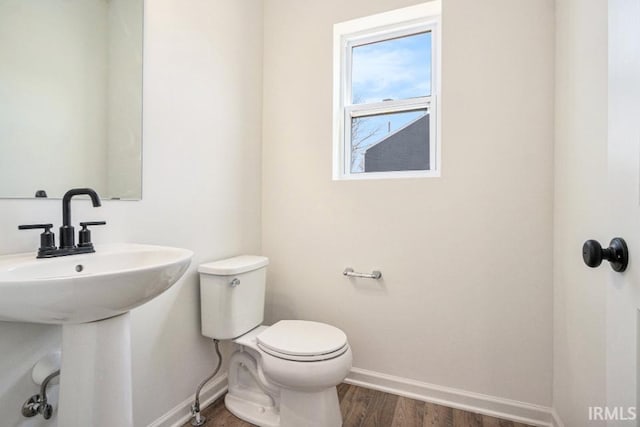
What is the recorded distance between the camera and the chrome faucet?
938 millimetres

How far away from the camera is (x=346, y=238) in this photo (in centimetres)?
186

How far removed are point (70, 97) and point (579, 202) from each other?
6.29 ft

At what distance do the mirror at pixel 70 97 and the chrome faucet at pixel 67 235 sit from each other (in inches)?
4.6

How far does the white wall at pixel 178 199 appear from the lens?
98 centimetres

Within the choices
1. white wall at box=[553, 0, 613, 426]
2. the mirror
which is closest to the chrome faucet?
the mirror

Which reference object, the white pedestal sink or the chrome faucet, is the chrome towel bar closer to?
the white pedestal sink

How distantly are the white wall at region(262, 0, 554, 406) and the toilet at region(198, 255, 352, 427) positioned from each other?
365 mm

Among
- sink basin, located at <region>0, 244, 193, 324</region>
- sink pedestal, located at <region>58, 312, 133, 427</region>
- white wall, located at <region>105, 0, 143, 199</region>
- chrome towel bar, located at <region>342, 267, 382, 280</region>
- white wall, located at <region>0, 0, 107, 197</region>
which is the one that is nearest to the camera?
sink basin, located at <region>0, 244, 193, 324</region>

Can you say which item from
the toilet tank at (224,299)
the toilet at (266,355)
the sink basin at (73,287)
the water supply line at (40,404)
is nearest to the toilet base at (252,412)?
the toilet at (266,355)

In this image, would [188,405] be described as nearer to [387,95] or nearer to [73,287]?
[73,287]

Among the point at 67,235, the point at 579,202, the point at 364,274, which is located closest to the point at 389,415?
the point at 364,274

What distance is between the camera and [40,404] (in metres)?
0.95

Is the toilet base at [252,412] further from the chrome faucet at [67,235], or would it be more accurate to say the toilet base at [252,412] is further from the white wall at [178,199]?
the chrome faucet at [67,235]

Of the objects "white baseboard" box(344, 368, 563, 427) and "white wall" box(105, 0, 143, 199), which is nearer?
"white wall" box(105, 0, 143, 199)
